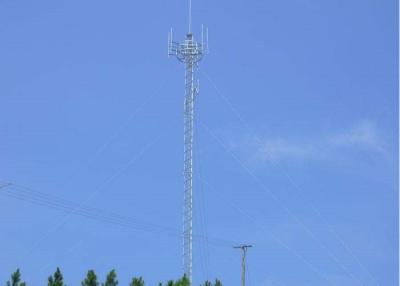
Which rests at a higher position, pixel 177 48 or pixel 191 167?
pixel 177 48

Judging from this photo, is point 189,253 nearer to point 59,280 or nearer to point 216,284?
point 59,280

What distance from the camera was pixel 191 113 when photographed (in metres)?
67.9

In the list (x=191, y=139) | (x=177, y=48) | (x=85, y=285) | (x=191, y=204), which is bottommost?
(x=85, y=285)

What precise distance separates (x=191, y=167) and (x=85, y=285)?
9.67 metres

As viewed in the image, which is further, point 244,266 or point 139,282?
point 244,266

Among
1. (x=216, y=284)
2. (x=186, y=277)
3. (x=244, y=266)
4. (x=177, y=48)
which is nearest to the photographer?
(x=186, y=277)

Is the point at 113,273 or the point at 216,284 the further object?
the point at 216,284

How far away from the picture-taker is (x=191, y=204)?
66.0m

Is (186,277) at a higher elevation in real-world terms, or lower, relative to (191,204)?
lower

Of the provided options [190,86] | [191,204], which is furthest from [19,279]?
[190,86]

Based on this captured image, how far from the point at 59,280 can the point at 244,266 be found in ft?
53.0

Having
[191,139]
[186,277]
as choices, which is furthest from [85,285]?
[191,139]

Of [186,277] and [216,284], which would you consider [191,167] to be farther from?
[216,284]

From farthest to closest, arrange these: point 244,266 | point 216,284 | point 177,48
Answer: point 216,284
point 244,266
point 177,48
